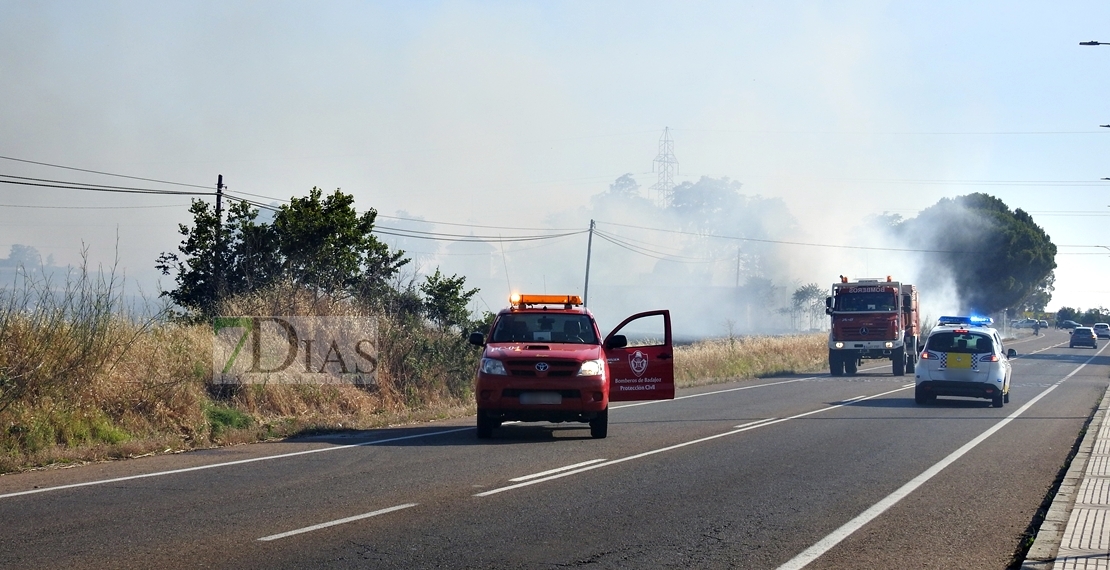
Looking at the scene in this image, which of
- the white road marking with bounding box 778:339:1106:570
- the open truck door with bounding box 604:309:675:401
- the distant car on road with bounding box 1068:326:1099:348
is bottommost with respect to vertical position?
the white road marking with bounding box 778:339:1106:570

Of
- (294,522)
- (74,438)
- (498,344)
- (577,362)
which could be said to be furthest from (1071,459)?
(74,438)

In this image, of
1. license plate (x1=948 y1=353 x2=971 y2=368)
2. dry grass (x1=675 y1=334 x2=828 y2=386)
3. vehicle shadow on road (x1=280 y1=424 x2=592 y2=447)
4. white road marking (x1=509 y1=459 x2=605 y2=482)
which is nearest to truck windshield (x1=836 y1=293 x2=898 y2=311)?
dry grass (x1=675 y1=334 x2=828 y2=386)

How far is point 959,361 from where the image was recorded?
21328 mm

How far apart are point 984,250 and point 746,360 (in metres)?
57.3

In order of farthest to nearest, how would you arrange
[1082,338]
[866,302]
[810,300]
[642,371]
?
[810,300] < [1082,338] < [866,302] < [642,371]

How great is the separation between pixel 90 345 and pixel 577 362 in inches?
267

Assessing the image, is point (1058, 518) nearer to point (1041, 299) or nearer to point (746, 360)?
point (746, 360)

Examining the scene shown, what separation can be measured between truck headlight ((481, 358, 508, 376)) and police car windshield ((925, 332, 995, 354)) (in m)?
11.6

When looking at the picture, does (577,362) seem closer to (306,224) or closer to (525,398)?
(525,398)

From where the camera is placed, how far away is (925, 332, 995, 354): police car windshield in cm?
2134

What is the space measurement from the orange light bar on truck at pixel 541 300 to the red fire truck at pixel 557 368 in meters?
0.02

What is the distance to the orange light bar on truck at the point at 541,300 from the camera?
1547cm

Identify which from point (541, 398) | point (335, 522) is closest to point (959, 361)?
point (541, 398)

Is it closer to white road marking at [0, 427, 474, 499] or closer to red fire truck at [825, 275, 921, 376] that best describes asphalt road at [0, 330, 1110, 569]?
white road marking at [0, 427, 474, 499]
